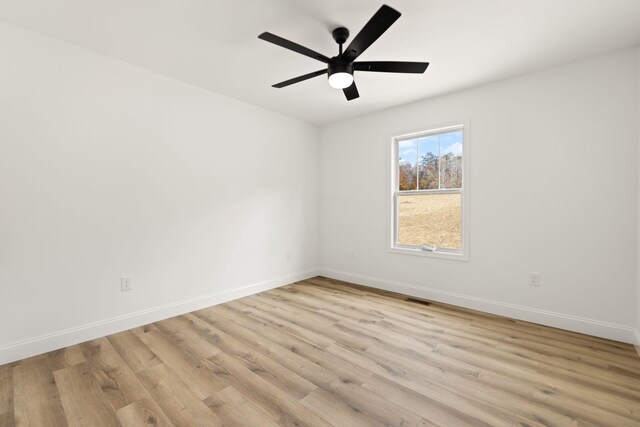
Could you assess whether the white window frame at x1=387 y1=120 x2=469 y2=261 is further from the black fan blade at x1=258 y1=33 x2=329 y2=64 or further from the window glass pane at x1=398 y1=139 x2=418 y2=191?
the black fan blade at x1=258 y1=33 x2=329 y2=64

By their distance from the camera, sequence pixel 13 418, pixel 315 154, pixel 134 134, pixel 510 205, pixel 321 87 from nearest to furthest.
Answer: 1. pixel 13 418
2. pixel 134 134
3. pixel 510 205
4. pixel 321 87
5. pixel 315 154

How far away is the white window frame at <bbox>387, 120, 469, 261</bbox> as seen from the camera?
10.9ft

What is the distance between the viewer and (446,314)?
3102mm

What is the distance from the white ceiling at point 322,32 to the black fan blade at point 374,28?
0.89 feet

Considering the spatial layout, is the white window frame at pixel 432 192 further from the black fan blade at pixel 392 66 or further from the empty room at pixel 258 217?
the black fan blade at pixel 392 66

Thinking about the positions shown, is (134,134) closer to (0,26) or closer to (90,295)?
(0,26)

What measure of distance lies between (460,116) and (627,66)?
135 cm

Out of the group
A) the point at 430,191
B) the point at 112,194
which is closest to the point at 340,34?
the point at 430,191

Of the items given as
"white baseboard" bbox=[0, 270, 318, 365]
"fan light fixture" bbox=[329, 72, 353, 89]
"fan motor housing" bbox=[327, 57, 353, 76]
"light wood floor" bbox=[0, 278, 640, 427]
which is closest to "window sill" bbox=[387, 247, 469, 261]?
"light wood floor" bbox=[0, 278, 640, 427]

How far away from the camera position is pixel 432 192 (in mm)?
3672

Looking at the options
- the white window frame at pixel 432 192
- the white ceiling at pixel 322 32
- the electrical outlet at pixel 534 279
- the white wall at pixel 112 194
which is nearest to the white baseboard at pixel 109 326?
the white wall at pixel 112 194

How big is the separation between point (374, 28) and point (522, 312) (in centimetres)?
304

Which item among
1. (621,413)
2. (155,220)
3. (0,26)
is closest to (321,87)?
(155,220)

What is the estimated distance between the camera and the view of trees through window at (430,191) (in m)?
3.50
